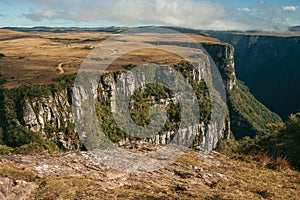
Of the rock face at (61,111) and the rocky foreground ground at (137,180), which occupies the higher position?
the rocky foreground ground at (137,180)

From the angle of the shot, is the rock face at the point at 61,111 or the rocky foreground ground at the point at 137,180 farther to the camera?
the rock face at the point at 61,111

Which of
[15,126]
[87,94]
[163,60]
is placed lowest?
[15,126]

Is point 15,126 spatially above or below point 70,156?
below

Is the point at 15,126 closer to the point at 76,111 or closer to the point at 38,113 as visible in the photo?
the point at 38,113

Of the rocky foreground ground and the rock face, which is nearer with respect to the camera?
the rocky foreground ground

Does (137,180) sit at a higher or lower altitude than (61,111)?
higher

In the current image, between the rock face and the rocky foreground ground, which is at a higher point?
the rocky foreground ground

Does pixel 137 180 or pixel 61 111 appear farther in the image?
pixel 61 111

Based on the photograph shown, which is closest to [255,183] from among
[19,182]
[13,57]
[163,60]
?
[19,182]
